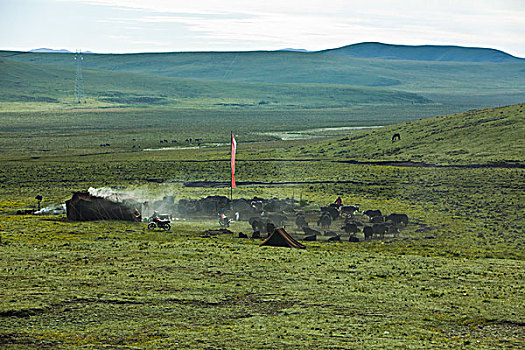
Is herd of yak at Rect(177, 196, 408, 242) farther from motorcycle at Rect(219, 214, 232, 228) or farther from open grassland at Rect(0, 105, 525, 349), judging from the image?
motorcycle at Rect(219, 214, 232, 228)

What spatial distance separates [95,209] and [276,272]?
58.3 ft

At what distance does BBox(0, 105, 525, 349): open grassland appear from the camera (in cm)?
1706

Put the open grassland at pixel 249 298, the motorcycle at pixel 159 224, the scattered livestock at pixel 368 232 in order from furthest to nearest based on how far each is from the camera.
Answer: the motorcycle at pixel 159 224 < the scattered livestock at pixel 368 232 < the open grassland at pixel 249 298

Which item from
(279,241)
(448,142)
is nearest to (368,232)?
(279,241)

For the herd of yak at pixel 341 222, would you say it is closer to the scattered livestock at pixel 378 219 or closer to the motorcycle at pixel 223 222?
the scattered livestock at pixel 378 219

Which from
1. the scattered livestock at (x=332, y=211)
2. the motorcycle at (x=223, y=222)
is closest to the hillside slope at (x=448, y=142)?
the scattered livestock at (x=332, y=211)

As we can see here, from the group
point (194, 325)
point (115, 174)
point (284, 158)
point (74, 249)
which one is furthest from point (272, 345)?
point (284, 158)

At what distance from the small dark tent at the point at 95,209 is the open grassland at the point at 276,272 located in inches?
34.6

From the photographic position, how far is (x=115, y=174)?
64062 millimetres

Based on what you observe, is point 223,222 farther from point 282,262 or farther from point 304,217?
point 282,262

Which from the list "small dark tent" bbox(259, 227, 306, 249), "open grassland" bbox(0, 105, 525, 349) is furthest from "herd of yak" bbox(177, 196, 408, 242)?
"small dark tent" bbox(259, 227, 306, 249)

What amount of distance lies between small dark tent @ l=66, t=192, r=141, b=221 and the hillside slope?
1588 inches

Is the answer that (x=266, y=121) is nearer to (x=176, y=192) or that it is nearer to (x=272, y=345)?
(x=176, y=192)

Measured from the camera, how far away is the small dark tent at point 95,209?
3791 cm
